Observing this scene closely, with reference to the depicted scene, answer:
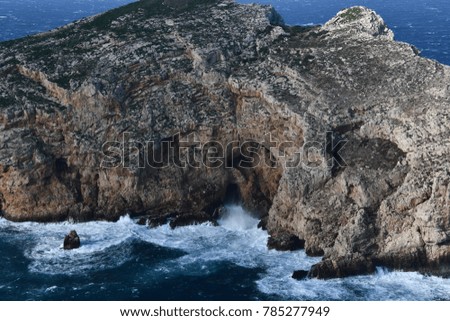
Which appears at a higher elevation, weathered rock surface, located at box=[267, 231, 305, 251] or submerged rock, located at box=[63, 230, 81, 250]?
weathered rock surface, located at box=[267, 231, 305, 251]

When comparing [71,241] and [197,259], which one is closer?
[197,259]

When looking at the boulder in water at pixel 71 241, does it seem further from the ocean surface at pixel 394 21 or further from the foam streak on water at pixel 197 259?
the ocean surface at pixel 394 21

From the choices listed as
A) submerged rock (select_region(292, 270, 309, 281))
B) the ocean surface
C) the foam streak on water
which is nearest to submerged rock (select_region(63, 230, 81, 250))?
the foam streak on water

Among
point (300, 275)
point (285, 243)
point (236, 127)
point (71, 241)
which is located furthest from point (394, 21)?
point (71, 241)

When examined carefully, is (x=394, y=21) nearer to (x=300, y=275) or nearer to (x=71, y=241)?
(x=300, y=275)

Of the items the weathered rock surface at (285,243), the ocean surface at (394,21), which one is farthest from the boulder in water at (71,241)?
the ocean surface at (394,21)

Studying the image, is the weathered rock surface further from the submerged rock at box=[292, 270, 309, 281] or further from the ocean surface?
the ocean surface
